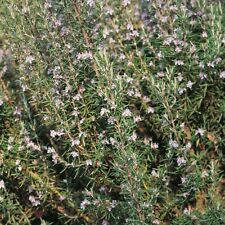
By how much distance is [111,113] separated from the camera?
2.30 metres

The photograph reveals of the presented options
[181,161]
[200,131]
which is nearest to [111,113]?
[181,161]

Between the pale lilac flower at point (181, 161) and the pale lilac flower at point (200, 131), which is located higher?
the pale lilac flower at point (200, 131)

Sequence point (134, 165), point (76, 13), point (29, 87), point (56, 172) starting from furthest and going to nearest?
point (56, 172) < point (29, 87) < point (76, 13) < point (134, 165)

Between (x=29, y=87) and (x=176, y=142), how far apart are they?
0.81 m

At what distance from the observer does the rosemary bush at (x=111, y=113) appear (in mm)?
2514

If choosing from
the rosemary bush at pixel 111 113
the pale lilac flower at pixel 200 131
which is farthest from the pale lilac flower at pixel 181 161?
the pale lilac flower at pixel 200 131

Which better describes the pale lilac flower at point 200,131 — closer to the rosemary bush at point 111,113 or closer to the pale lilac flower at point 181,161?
the rosemary bush at point 111,113

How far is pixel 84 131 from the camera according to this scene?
258 centimetres

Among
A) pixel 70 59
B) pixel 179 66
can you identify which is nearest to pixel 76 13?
pixel 70 59

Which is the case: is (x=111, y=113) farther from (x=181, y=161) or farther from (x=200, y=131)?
(x=200, y=131)

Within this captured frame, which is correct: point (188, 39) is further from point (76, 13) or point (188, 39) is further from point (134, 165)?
point (134, 165)

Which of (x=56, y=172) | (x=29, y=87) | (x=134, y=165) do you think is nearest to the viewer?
(x=134, y=165)

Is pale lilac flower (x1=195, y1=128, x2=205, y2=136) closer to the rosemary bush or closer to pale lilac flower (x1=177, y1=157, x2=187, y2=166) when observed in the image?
the rosemary bush

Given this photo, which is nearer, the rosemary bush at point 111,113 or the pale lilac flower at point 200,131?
the rosemary bush at point 111,113
